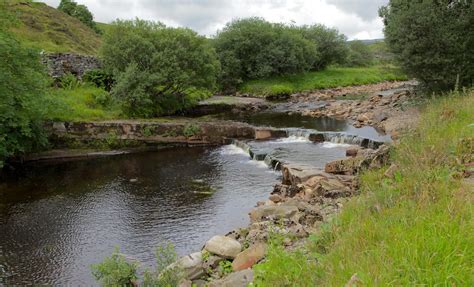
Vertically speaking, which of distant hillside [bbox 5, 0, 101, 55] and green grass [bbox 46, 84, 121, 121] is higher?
distant hillside [bbox 5, 0, 101, 55]

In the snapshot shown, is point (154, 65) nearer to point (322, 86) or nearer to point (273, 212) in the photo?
point (273, 212)

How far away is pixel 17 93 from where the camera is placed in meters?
17.9

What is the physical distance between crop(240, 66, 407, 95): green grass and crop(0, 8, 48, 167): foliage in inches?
1222

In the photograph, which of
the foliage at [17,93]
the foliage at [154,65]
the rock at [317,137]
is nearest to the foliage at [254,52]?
the foliage at [154,65]

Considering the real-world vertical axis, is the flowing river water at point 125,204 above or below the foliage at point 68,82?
below

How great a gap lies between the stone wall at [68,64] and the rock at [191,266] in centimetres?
2661

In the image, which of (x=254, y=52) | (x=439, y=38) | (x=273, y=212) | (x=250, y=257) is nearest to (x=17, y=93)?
(x=273, y=212)

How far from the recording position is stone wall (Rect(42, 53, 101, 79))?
1231 inches

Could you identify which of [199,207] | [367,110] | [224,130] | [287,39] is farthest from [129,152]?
[287,39]

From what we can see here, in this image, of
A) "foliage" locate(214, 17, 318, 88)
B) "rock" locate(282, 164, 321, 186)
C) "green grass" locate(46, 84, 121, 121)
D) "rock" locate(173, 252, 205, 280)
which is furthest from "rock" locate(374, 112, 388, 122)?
"foliage" locate(214, 17, 318, 88)

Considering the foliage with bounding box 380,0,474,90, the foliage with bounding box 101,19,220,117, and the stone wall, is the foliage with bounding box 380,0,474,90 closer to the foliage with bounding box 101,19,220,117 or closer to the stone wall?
the foliage with bounding box 101,19,220,117

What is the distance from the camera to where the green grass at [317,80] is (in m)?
49.5

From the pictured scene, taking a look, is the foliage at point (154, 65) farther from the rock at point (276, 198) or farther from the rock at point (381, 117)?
the rock at point (276, 198)

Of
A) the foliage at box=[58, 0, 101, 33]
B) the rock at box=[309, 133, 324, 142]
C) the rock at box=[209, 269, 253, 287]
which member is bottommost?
the rock at box=[209, 269, 253, 287]
